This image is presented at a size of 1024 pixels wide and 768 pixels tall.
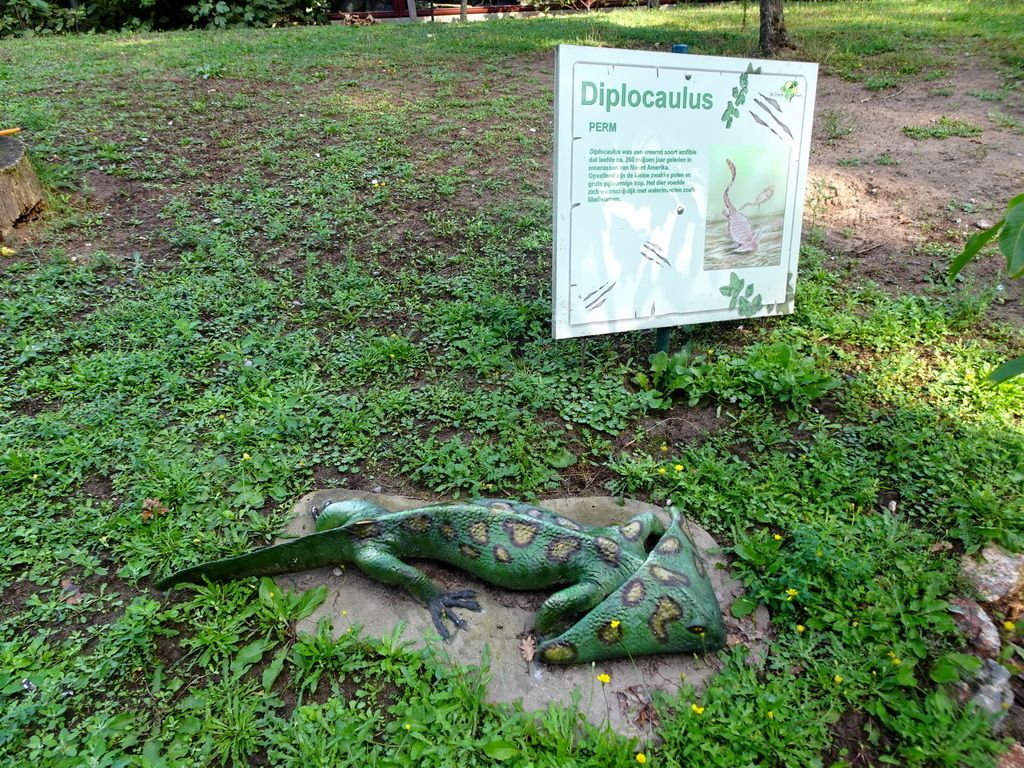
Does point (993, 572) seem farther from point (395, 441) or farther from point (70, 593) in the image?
point (70, 593)

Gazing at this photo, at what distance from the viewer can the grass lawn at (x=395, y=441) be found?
7.27ft

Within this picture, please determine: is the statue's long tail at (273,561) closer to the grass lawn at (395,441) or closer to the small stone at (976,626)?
the grass lawn at (395,441)

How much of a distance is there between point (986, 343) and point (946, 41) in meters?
7.55

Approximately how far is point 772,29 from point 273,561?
9.73 m

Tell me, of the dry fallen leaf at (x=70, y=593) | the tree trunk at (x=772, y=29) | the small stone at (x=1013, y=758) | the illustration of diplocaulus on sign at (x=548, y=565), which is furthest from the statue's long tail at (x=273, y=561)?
the tree trunk at (x=772, y=29)

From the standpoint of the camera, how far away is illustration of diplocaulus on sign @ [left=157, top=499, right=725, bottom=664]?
2.36 meters

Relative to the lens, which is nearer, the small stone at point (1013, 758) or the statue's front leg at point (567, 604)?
the small stone at point (1013, 758)

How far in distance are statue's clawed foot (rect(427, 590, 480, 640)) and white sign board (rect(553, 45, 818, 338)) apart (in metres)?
1.53

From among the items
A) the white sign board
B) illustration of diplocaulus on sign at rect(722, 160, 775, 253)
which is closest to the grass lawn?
the white sign board

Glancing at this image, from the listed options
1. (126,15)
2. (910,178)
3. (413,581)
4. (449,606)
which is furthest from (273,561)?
(126,15)

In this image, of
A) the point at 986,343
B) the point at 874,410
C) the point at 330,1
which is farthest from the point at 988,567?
the point at 330,1

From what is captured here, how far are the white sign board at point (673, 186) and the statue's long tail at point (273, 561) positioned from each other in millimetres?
1649

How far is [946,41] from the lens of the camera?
29.2 ft

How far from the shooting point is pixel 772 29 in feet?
28.6
